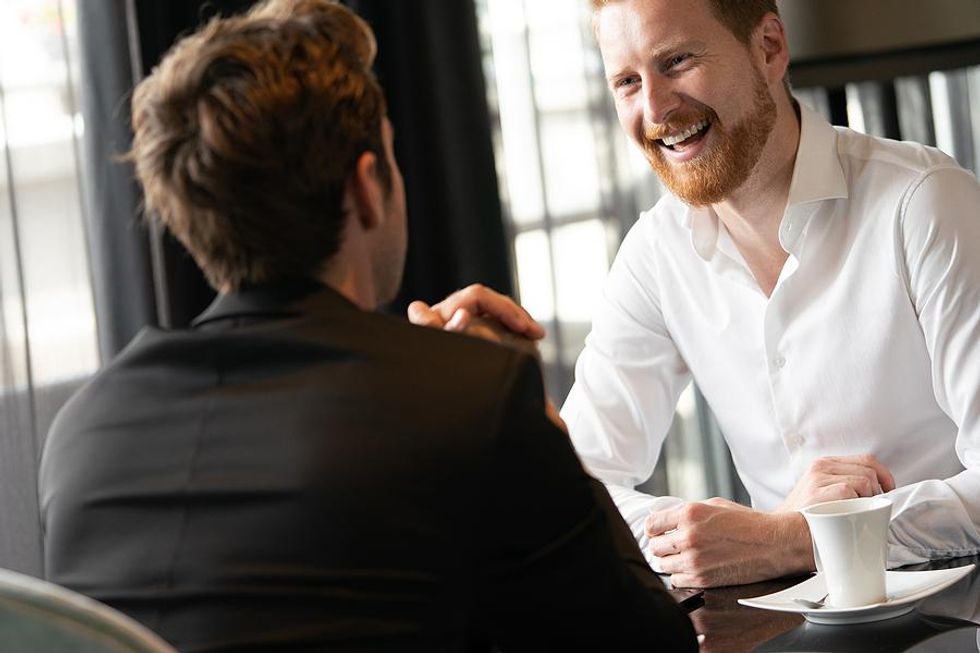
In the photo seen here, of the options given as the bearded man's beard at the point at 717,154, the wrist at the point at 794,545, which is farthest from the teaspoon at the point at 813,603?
the bearded man's beard at the point at 717,154

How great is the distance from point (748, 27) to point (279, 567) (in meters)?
1.40

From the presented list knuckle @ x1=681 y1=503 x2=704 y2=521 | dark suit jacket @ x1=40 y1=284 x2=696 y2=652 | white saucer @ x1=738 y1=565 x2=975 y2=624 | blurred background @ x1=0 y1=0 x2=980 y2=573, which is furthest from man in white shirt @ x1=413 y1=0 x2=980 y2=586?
blurred background @ x1=0 y1=0 x2=980 y2=573

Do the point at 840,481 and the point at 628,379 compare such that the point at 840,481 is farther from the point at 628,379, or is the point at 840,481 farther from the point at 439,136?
the point at 439,136

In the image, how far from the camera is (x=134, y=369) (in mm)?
1044

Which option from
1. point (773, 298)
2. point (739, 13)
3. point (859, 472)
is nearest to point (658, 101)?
point (739, 13)

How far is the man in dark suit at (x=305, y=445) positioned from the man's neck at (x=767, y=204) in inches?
38.6

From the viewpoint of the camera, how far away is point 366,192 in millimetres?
1081

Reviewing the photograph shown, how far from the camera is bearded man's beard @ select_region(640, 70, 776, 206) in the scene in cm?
196

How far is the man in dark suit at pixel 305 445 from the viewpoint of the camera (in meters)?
0.93

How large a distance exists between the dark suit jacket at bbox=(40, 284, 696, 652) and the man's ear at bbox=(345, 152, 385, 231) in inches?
3.7

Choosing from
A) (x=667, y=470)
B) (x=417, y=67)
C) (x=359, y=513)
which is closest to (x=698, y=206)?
(x=417, y=67)

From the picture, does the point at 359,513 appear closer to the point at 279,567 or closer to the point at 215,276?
the point at 279,567

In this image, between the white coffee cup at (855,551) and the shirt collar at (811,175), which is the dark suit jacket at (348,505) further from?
the shirt collar at (811,175)

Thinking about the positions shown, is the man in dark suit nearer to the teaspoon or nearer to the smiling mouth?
the teaspoon
